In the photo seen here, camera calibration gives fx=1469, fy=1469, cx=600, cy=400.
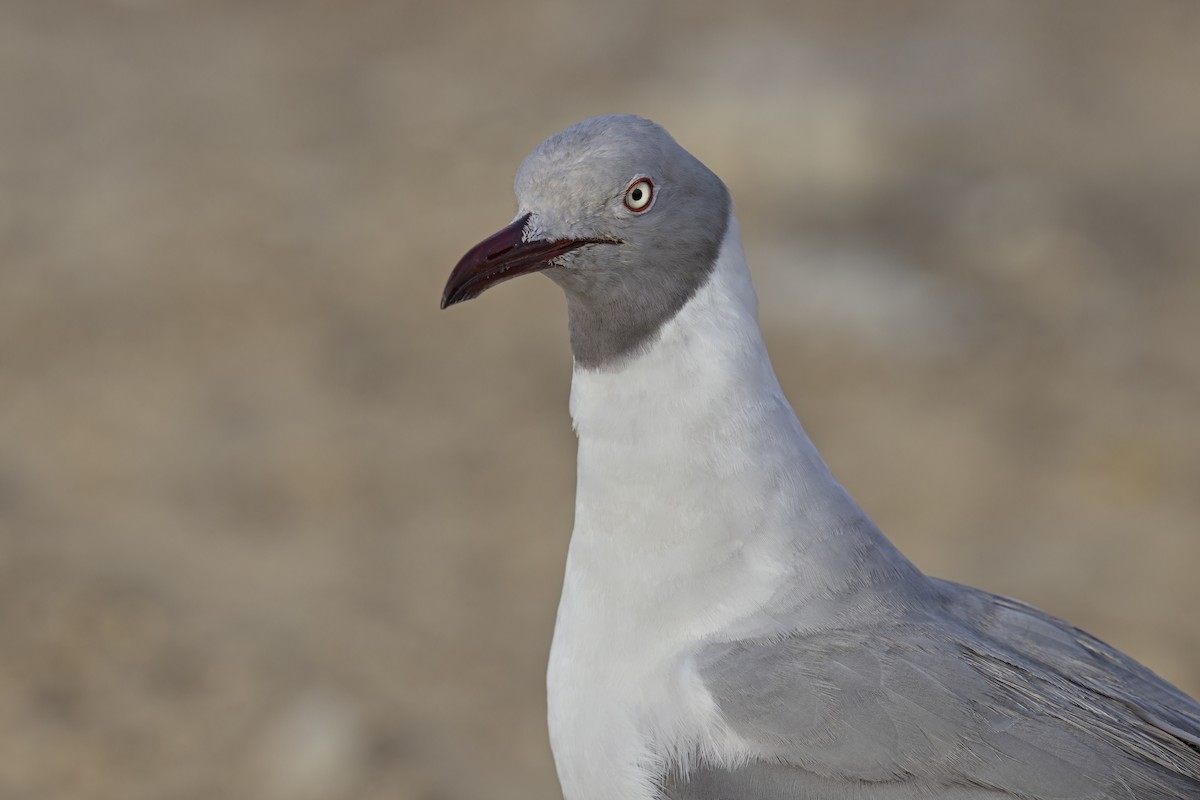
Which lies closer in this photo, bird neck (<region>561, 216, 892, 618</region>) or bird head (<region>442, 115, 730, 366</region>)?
bird head (<region>442, 115, 730, 366</region>)

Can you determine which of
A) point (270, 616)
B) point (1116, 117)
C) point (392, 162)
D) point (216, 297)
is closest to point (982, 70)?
point (1116, 117)

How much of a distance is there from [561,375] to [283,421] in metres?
1.39

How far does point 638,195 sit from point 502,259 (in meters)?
0.28

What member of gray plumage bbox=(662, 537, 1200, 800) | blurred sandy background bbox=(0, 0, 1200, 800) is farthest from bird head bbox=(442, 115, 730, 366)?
blurred sandy background bbox=(0, 0, 1200, 800)

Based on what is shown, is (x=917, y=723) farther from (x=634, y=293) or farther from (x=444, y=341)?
(x=444, y=341)

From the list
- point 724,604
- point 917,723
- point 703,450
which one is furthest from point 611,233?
point 917,723

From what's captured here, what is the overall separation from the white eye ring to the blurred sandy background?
302 cm

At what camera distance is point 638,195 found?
8.80ft

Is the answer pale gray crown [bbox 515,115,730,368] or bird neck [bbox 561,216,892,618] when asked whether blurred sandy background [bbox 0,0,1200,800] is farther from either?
pale gray crown [bbox 515,115,730,368]

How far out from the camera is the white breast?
2750mm

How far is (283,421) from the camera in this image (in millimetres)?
7082

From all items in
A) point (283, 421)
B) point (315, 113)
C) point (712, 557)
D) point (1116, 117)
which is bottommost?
point (283, 421)

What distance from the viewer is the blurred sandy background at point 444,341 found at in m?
5.60

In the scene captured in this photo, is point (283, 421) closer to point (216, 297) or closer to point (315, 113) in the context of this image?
point (216, 297)
